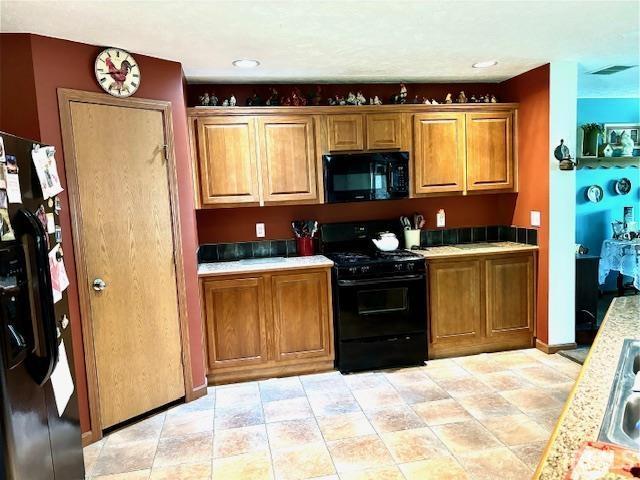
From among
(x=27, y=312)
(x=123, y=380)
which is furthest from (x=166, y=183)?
(x=27, y=312)

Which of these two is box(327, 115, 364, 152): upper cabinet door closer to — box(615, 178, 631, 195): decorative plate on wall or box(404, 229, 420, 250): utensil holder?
box(404, 229, 420, 250): utensil holder

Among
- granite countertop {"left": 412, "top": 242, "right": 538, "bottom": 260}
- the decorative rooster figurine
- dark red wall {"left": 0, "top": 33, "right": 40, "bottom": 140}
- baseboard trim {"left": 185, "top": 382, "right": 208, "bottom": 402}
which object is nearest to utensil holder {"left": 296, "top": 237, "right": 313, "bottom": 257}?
granite countertop {"left": 412, "top": 242, "right": 538, "bottom": 260}

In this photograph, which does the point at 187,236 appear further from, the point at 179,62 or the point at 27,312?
the point at 27,312

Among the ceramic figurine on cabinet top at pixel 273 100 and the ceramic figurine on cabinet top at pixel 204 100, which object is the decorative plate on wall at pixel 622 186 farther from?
the ceramic figurine on cabinet top at pixel 204 100

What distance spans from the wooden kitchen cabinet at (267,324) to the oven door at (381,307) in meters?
0.14

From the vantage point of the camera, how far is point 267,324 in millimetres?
3604

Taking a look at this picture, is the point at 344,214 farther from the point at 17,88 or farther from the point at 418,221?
the point at 17,88

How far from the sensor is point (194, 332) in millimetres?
3352

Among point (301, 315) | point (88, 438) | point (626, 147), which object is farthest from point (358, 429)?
point (626, 147)

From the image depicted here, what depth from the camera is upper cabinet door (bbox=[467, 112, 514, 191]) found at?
13.3ft

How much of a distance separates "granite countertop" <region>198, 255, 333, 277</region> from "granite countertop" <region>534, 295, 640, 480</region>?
84.8 inches

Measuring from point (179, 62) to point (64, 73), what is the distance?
80cm

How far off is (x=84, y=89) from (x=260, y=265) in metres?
1.72

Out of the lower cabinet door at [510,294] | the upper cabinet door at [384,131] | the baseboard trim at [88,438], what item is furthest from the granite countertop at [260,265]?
the lower cabinet door at [510,294]
